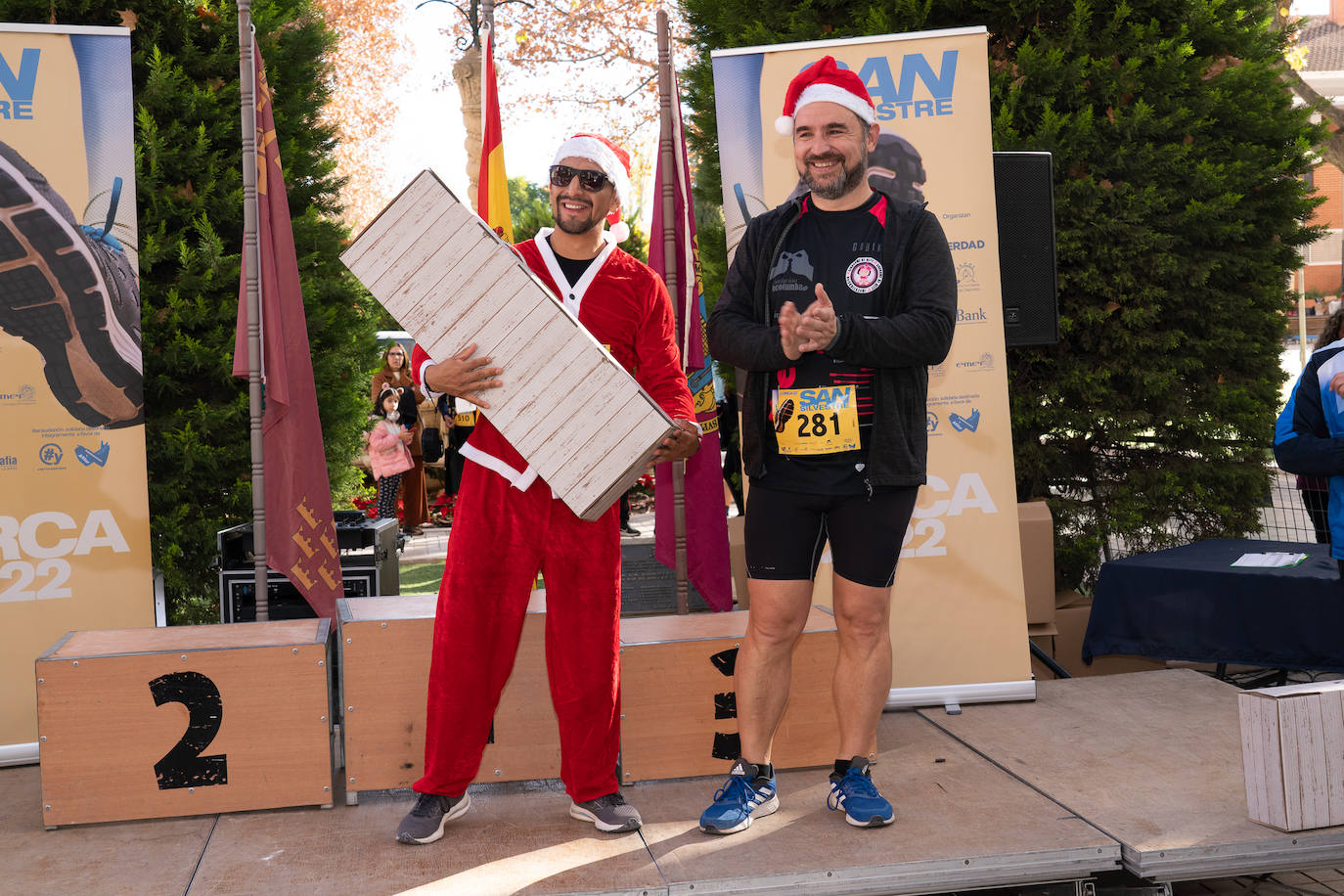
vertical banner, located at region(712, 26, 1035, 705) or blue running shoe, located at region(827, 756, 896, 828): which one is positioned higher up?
vertical banner, located at region(712, 26, 1035, 705)

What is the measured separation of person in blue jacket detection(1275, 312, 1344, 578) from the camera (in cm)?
347

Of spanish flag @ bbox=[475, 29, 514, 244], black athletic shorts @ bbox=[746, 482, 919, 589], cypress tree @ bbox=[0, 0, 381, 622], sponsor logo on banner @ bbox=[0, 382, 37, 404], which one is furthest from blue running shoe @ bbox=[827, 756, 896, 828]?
sponsor logo on banner @ bbox=[0, 382, 37, 404]

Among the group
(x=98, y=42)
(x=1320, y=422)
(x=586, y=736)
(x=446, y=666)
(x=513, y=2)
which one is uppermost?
(x=513, y=2)

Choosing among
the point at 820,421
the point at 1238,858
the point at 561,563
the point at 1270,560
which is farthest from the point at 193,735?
the point at 1270,560

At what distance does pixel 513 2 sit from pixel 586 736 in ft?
42.9

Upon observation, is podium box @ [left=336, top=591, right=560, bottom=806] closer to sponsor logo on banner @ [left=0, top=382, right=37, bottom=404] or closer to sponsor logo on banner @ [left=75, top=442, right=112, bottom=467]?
sponsor logo on banner @ [left=75, top=442, right=112, bottom=467]

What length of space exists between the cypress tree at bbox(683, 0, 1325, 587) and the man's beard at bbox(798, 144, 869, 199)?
2223 mm

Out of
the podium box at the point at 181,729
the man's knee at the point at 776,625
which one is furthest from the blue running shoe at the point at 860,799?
the podium box at the point at 181,729

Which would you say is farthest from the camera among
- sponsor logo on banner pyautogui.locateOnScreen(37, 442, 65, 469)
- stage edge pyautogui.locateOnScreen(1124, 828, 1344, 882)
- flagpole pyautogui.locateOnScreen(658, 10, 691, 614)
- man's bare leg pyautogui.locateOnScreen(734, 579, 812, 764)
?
flagpole pyautogui.locateOnScreen(658, 10, 691, 614)

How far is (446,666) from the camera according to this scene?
277 cm

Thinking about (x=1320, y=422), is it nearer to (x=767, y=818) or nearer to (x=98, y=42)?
(x=767, y=818)

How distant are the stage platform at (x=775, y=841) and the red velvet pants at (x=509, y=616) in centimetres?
23

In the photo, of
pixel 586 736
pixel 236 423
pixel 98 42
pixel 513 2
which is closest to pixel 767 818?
pixel 586 736

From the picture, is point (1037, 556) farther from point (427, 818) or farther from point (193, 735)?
point (193, 735)
